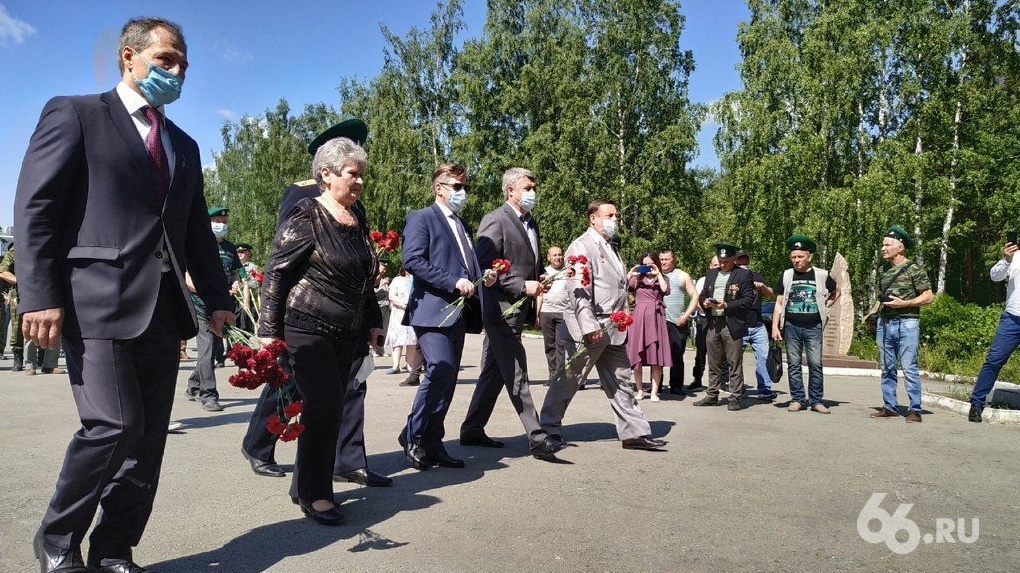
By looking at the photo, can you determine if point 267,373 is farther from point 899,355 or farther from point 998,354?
point 998,354

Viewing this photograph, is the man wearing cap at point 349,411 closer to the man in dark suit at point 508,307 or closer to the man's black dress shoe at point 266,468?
the man's black dress shoe at point 266,468

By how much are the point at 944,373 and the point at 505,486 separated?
36.2 ft

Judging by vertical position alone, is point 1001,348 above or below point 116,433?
above

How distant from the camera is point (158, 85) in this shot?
336cm

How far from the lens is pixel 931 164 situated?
28.5 m

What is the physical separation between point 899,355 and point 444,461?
18.8 ft

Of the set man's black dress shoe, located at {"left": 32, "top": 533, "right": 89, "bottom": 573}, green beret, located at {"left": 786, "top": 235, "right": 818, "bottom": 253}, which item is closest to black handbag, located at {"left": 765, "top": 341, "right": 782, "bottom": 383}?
green beret, located at {"left": 786, "top": 235, "right": 818, "bottom": 253}

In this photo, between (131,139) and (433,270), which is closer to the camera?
(131,139)

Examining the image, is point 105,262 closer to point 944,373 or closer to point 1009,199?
point 944,373

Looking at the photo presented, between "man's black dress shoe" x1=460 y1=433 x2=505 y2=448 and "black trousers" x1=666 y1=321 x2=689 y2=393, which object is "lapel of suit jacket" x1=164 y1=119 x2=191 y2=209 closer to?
"man's black dress shoe" x1=460 y1=433 x2=505 y2=448

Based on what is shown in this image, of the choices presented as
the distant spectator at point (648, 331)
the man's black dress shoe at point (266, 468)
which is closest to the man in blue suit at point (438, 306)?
the man's black dress shoe at point (266, 468)

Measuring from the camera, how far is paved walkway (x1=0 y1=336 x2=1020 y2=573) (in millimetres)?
3795

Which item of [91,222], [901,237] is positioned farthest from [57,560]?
[901,237]

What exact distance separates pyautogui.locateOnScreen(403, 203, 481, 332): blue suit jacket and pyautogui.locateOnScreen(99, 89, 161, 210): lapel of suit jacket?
2.56 meters
